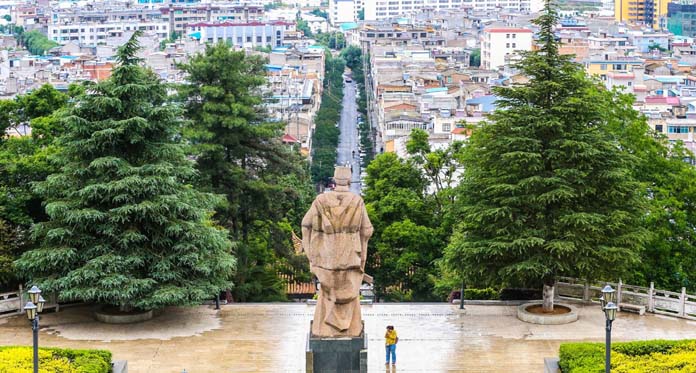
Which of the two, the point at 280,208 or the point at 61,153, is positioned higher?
the point at 61,153

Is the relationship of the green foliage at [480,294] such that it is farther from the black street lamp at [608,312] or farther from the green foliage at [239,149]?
the black street lamp at [608,312]

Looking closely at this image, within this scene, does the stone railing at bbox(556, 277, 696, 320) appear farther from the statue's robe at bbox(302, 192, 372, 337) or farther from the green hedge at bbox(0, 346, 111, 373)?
the green hedge at bbox(0, 346, 111, 373)

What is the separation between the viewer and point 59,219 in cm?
3450

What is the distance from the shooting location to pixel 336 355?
2709cm

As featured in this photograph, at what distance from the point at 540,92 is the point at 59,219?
1263 centimetres

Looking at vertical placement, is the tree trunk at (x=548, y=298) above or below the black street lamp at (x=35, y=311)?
below

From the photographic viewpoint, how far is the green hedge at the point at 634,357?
92.4ft

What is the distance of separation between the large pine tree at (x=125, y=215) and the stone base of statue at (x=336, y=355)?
285 inches

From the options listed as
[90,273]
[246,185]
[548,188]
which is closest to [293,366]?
[90,273]

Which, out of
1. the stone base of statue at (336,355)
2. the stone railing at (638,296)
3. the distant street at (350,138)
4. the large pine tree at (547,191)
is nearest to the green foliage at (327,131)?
the distant street at (350,138)

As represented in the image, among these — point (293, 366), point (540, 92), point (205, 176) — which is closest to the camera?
point (293, 366)

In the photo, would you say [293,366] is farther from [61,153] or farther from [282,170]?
[282,170]

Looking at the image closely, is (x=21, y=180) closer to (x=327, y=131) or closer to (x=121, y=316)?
(x=121, y=316)

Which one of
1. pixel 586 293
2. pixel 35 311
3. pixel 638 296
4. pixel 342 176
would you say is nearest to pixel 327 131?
pixel 586 293
